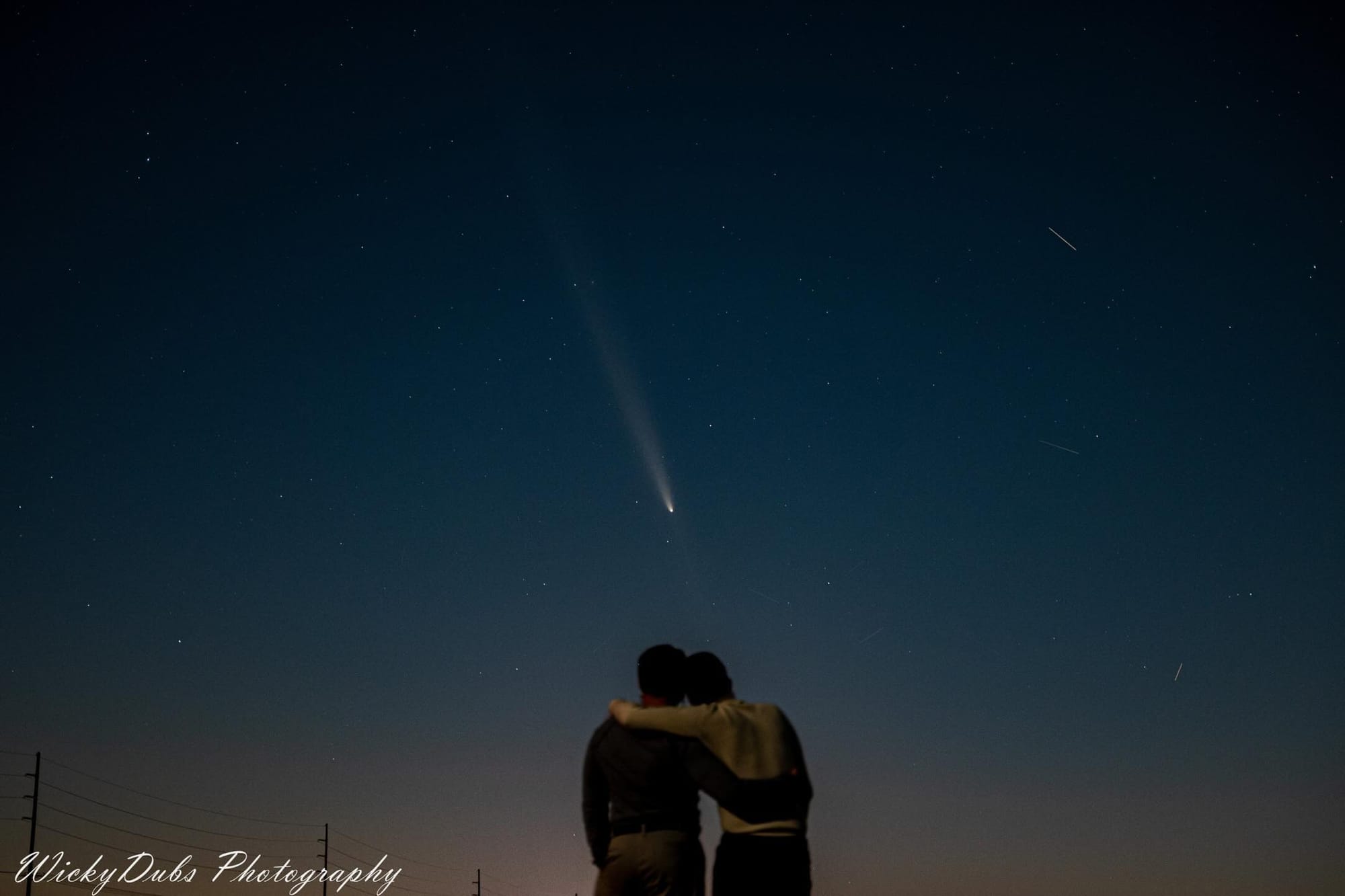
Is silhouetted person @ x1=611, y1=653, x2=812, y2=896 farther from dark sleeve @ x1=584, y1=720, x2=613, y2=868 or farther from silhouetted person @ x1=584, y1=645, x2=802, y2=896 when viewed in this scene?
dark sleeve @ x1=584, y1=720, x2=613, y2=868

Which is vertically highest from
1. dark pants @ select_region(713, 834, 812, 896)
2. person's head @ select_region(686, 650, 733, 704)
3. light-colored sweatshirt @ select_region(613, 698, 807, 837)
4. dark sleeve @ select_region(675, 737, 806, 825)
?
person's head @ select_region(686, 650, 733, 704)

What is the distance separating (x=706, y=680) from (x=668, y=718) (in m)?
0.26

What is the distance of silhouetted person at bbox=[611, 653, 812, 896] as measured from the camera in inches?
191

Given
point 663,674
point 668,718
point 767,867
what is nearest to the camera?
point 767,867

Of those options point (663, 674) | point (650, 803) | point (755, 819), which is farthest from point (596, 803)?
point (755, 819)

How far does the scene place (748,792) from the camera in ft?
16.0

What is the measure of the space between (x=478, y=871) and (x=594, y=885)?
11042 centimetres

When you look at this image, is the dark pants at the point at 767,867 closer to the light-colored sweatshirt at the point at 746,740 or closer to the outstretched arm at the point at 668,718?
the light-colored sweatshirt at the point at 746,740

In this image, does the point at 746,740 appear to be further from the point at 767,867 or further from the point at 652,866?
the point at 652,866

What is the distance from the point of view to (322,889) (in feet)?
283

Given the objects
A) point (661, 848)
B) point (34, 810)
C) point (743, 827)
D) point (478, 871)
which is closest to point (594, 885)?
point (661, 848)

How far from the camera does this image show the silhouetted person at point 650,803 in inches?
210

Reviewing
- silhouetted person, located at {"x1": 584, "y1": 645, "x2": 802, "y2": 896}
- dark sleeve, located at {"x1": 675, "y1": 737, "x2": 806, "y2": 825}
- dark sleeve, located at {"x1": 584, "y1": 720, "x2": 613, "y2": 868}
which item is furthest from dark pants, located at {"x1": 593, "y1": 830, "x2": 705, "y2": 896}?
dark sleeve, located at {"x1": 675, "y1": 737, "x2": 806, "y2": 825}

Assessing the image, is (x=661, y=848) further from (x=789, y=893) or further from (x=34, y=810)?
(x=34, y=810)
